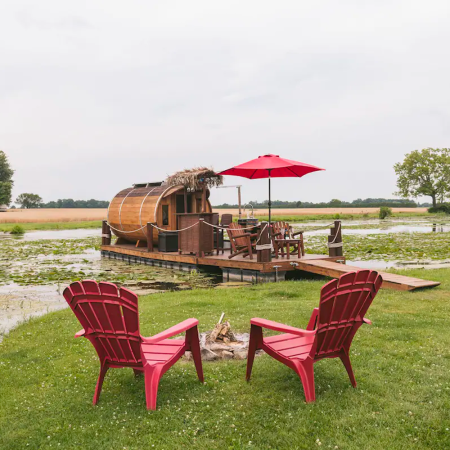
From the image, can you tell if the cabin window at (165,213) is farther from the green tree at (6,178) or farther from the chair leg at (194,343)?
the green tree at (6,178)

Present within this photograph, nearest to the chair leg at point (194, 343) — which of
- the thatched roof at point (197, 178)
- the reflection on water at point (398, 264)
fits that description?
the reflection on water at point (398, 264)

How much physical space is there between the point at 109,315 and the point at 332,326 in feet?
5.79

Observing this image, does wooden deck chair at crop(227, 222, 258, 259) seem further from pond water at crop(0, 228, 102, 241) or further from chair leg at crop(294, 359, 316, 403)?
pond water at crop(0, 228, 102, 241)

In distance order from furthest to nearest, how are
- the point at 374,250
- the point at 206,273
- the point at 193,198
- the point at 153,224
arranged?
1. the point at 374,250
2. the point at 193,198
3. the point at 153,224
4. the point at 206,273

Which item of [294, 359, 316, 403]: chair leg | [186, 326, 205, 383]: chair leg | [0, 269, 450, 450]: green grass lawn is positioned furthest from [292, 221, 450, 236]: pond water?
[294, 359, 316, 403]: chair leg

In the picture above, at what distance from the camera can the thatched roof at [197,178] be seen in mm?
14594

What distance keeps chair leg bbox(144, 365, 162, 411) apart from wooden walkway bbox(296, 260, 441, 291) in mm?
6073

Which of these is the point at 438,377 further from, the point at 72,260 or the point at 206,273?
the point at 72,260

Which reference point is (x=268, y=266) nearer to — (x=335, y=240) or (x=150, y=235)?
(x=335, y=240)

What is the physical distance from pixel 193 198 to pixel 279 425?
43.1 ft

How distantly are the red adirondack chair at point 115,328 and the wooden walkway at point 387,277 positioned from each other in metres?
5.92

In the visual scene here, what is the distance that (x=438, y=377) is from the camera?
402 cm

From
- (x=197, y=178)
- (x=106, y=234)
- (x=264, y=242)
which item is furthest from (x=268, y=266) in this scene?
(x=106, y=234)

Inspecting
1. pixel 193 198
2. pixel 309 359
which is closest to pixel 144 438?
pixel 309 359
